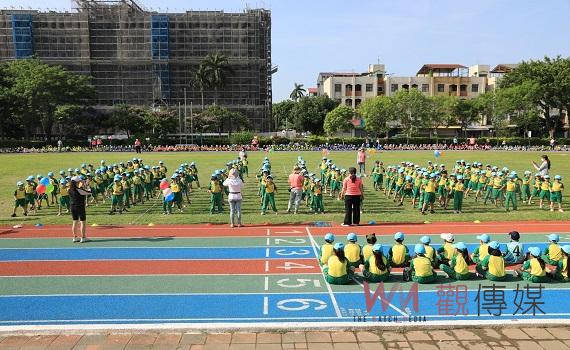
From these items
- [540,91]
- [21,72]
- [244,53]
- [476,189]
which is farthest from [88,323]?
[244,53]

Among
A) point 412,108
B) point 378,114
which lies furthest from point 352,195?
point 412,108

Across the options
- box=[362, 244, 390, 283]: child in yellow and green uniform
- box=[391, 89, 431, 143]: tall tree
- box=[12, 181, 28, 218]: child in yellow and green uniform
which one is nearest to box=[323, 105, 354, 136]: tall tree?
box=[391, 89, 431, 143]: tall tree

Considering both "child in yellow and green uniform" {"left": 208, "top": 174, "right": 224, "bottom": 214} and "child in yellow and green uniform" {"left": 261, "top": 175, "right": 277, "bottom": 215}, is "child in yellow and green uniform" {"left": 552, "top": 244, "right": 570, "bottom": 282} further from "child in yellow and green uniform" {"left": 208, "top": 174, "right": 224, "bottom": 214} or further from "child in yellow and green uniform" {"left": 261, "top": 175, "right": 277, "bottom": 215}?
"child in yellow and green uniform" {"left": 208, "top": 174, "right": 224, "bottom": 214}

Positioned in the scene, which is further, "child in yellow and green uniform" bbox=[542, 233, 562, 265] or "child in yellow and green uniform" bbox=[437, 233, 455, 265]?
→ "child in yellow and green uniform" bbox=[437, 233, 455, 265]

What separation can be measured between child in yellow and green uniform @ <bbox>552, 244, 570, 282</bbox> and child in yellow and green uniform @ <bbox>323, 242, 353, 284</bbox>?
381cm

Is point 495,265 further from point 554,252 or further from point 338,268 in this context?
point 338,268

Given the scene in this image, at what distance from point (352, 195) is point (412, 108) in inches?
2030

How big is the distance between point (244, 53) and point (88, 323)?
7444cm

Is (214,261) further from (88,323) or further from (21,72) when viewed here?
(21,72)

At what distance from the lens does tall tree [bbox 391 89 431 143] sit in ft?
204

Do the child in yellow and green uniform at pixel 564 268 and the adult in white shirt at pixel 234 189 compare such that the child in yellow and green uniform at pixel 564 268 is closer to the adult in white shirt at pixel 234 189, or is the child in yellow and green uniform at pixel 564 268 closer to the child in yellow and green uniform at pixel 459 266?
the child in yellow and green uniform at pixel 459 266

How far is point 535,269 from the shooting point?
8.68 metres

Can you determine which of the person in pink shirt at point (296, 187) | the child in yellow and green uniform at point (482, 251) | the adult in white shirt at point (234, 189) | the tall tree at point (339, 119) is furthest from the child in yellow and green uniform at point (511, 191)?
the tall tree at point (339, 119)

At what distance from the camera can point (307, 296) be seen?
831cm
